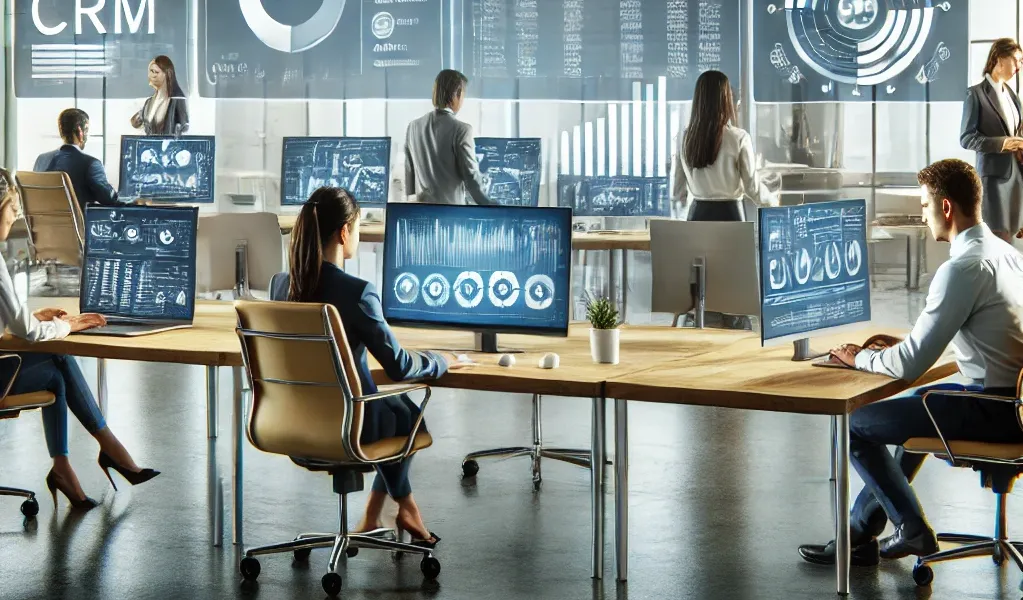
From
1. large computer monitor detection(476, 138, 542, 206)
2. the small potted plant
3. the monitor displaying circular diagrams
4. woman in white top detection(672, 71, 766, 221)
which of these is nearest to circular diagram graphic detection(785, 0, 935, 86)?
the monitor displaying circular diagrams

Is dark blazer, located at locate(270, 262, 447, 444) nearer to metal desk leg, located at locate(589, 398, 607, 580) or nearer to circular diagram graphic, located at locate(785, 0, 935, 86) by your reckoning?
metal desk leg, located at locate(589, 398, 607, 580)

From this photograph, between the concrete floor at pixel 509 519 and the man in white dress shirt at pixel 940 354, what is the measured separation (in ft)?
0.60

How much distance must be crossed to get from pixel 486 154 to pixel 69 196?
232cm

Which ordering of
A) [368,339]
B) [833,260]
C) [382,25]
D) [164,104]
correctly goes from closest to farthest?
[368,339], [833,260], [164,104], [382,25]

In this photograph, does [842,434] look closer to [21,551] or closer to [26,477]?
[21,551]

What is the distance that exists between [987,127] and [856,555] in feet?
15.7

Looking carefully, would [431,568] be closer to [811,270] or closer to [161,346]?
[161,346]

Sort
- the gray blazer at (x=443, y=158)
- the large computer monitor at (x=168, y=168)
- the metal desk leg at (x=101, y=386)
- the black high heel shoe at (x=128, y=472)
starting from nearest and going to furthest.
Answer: the black high heel shoe at (x=128, y=472) → the metal desk leg at (x=101, y=386) → the gray blazer at (x=443, y=158) → the large computer monitor at (x=168, y=168)

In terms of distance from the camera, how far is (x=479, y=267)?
4.52 meters

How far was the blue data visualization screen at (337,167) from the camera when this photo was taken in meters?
7.77

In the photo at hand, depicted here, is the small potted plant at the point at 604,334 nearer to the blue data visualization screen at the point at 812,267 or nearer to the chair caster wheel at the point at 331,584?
the blue data visualization screen at the point at 812,267

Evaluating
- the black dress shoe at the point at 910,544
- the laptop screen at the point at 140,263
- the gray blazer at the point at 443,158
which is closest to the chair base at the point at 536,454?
the laptop screen at the point at 140,263

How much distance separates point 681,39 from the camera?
32.7 ft

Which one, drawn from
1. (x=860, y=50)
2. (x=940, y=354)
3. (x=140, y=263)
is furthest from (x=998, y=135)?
(x=140, y=263)
